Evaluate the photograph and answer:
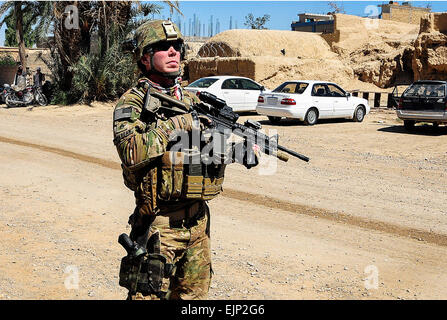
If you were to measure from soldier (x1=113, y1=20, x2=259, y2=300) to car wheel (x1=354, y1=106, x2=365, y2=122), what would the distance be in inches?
544

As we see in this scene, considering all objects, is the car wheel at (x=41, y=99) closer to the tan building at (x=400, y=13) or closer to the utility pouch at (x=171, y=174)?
the utility pouch at (x=171, y=174)

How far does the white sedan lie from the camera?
1455 centimetres

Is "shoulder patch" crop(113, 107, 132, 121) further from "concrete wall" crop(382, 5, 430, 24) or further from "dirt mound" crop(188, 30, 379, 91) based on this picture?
"concrete wall" crop(382, 5, 430, 24)

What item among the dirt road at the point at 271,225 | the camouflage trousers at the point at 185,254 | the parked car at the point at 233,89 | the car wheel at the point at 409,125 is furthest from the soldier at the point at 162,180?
the parked car at the point at 233,89

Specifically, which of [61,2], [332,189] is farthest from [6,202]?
[61,2]

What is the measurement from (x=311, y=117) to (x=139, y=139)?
41.9 ft

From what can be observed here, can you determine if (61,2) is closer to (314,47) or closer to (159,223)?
(314,47)

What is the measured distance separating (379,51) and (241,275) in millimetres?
24402

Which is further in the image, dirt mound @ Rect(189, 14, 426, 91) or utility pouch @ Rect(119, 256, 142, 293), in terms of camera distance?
dirt mound @ Rect(189, 14, 426, 91)

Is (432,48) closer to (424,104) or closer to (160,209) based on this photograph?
(424,104)

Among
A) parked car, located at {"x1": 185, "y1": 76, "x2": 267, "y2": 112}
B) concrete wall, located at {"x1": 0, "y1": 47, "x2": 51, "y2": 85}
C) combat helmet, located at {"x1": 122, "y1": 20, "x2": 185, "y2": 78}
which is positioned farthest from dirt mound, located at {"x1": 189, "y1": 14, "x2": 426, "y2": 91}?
combat helmet, located at {"x1": 122, "y1": 20, "x2": 185, "y2": 78}

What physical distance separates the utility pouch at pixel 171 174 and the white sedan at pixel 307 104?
472 inches

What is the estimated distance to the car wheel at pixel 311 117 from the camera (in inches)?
582
